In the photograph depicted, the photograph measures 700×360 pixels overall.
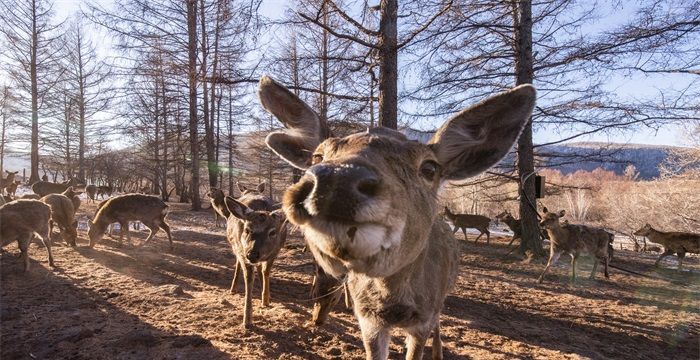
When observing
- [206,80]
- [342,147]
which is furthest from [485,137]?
[206,80]

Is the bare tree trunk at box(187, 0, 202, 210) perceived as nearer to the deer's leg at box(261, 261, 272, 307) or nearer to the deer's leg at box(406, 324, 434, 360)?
the deer's leg at box(261, 261, 272, 307)

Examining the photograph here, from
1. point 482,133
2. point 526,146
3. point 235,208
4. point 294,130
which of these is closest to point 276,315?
point 235,208

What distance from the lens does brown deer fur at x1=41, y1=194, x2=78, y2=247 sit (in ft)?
33.2

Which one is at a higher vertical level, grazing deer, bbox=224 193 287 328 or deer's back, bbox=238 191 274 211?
deer's back, bbox=238 191 274 211

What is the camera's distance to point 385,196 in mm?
1594

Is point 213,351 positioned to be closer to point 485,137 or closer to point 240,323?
point 240,323

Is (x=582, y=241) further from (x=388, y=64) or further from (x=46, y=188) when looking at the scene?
(x=46, y=188)

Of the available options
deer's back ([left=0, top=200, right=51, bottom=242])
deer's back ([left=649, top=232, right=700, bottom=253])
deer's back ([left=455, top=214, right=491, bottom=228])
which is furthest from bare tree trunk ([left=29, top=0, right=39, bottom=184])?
deer's back ([left=649, top=232, right=700, bottom=253])

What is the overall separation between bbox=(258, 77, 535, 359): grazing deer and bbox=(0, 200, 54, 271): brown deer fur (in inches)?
297

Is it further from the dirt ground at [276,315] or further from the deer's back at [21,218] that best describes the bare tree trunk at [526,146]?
the deer's back at [21,218]

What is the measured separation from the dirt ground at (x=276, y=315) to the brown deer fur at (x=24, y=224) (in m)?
0.52

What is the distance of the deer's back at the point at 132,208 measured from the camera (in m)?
11.1

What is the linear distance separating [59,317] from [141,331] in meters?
1.36

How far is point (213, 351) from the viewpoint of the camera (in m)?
4.15
